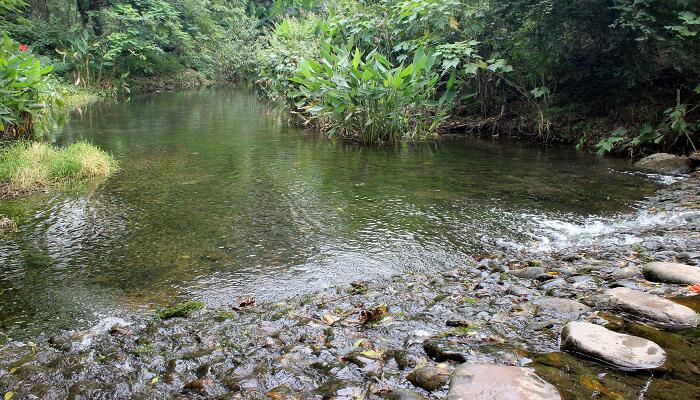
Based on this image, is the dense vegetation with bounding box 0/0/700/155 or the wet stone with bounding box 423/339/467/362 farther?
the dense vegetation with bounding box 0/0/700/155

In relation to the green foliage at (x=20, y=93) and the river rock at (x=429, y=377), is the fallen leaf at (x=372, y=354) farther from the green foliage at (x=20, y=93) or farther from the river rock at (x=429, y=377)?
the green foliage at (x=20, y=93)

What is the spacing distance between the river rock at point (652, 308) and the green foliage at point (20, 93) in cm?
690

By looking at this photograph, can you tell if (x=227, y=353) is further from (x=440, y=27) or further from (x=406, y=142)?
(x=440, y=27)

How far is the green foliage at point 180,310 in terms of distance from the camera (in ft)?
10.5

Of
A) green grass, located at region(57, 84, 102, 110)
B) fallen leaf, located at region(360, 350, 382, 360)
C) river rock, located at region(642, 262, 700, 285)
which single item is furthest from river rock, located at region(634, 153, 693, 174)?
green grass, located at region(57, 84, 102, 110)

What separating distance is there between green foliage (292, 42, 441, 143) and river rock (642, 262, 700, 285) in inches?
260

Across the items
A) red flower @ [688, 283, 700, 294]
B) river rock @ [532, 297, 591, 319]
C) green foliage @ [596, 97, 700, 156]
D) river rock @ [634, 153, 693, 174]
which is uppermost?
green foliage @ [596, 97, 700, 156]

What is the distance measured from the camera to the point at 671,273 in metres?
3.53

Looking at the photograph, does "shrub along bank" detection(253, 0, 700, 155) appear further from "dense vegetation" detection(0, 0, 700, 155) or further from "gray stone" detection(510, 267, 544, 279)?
"gray stone" detection(510, 267, 544, 279)

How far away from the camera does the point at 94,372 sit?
2561 millimetres

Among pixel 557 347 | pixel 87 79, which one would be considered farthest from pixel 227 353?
pixel 87 79

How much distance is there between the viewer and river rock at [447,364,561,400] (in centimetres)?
215

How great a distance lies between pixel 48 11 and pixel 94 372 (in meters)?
28.2

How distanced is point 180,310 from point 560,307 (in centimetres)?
239
